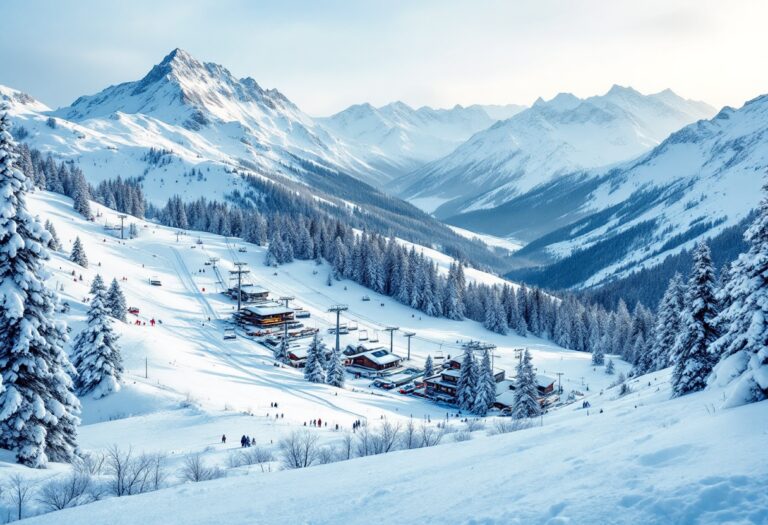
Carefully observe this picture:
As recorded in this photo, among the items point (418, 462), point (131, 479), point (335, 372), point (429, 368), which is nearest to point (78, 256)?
point (335, 372)

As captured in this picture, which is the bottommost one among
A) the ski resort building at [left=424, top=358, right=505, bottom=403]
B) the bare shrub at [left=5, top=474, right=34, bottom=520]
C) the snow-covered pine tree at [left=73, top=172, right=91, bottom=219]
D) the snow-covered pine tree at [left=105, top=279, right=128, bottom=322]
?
the ski resort building at [left=424, top=358, right=505, bottom=403]

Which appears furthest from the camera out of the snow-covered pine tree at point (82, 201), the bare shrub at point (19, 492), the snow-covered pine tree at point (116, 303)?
the snow-covered pine tree at point (82, 201)

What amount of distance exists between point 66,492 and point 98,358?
32.4m

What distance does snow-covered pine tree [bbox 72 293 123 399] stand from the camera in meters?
49.4

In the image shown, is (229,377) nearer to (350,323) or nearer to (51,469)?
(51,469)

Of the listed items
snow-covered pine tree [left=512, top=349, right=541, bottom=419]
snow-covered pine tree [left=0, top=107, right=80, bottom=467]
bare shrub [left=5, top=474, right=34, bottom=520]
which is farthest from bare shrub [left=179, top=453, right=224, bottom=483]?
snow-covered pine tree [left=512, top=349, right=541, bottom=419]

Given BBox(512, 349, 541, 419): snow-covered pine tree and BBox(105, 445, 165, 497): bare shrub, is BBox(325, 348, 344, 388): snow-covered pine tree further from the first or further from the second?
BBox(105, 445, 165, 497): bare shrub

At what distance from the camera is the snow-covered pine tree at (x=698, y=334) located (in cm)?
3081

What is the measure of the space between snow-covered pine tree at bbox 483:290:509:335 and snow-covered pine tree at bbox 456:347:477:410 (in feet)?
163

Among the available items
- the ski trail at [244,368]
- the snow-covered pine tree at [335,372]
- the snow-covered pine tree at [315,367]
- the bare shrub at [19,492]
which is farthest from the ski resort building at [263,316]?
the bare shrub at [19,492]

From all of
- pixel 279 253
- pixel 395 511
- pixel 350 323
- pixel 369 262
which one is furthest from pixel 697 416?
pixel 279 253

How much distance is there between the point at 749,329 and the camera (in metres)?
21.5

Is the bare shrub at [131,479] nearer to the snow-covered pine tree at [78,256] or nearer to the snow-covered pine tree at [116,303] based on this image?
the snow-covered pine tree at [116,303]

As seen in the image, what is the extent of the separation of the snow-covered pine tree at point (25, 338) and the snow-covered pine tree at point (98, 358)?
26.3m
